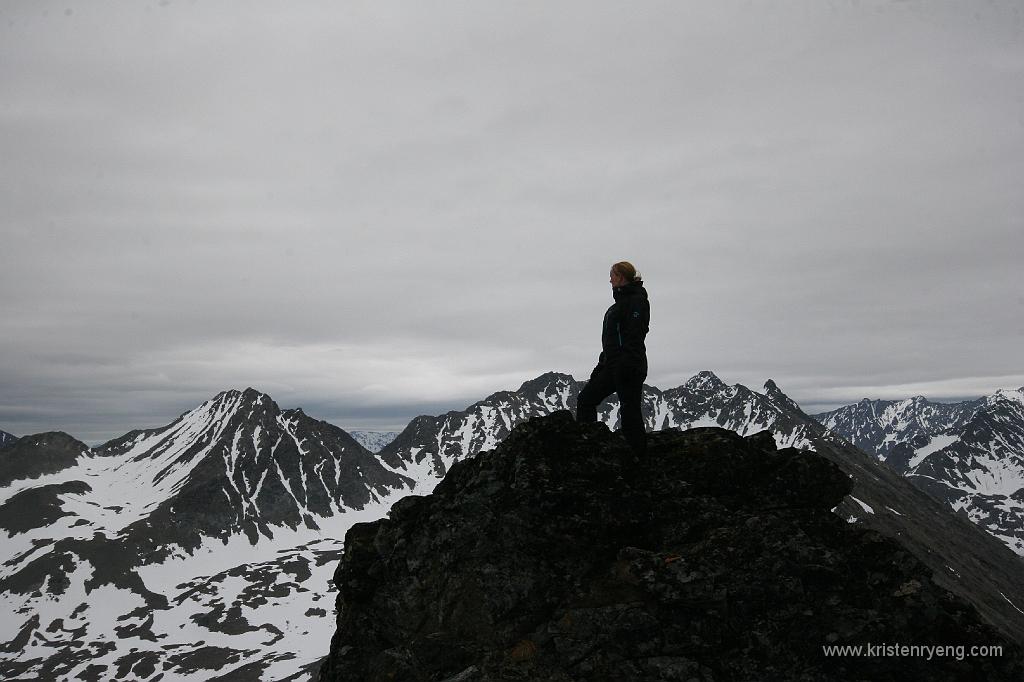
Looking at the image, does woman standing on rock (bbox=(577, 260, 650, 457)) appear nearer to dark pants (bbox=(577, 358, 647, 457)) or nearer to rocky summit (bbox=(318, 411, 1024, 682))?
dark pants (bbox=(577, 358, 647, 457))

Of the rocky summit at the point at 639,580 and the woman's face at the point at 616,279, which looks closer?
the rocky summit at the point at 639,580

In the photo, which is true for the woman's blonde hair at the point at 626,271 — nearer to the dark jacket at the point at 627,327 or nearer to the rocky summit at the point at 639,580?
the dark jacket at the point at 627,327

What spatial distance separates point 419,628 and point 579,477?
5.51 metres

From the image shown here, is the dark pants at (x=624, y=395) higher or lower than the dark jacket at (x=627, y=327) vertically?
lower

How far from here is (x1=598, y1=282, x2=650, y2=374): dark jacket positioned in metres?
15.7

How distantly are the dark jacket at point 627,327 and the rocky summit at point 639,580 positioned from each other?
9.10 ft

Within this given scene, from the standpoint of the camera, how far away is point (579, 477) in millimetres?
15828

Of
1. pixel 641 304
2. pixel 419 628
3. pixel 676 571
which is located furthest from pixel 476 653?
pixel 641 304

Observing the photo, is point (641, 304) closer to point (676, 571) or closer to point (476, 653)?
point (676, 571)

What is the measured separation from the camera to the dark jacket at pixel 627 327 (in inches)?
619

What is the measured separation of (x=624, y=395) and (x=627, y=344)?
4.82ft

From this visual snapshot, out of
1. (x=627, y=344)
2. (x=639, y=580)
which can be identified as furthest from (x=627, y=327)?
(x=639, y=580)

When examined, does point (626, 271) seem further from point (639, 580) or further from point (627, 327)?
point (639, 580)

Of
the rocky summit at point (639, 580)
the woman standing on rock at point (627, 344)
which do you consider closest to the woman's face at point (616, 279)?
the woman standing on rock at point (627, 344)
